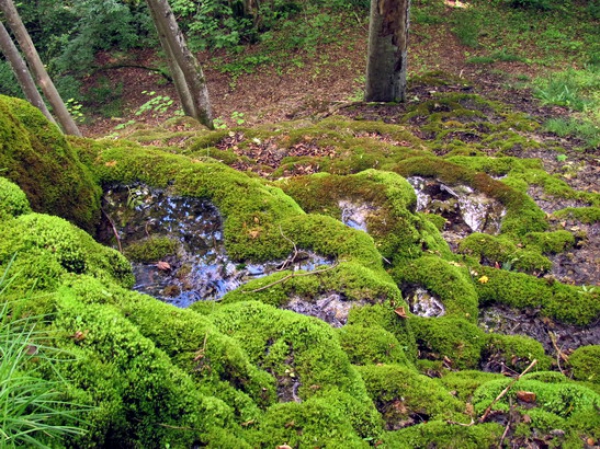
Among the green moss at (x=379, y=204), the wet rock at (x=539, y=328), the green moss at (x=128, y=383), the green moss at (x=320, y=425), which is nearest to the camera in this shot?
the green moss at (x=128, y=383)

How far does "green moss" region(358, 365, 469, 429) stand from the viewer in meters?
2.52

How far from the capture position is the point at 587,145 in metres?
8.36

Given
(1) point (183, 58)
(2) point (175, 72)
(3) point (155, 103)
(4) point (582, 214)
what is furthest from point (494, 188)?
(3) point (155, 103)

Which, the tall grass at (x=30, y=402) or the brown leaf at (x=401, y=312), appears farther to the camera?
the brown leaf at (x=401, y=312)

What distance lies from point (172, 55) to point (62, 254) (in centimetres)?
796

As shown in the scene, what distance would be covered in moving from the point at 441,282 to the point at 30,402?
11.7ft

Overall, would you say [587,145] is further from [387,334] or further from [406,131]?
[387,334]

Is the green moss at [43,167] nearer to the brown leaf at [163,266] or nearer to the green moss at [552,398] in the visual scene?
the brown leaf at [163,266]

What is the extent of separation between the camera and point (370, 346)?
2.96 metres

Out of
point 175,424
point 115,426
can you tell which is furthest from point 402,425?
point 115,426

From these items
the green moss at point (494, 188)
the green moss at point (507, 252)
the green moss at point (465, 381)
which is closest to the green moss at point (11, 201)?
the green moss at point (465, 381)

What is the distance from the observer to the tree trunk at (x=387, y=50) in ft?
30.4

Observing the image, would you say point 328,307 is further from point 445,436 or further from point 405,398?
point 445,436

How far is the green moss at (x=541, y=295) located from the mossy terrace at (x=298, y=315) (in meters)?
0.02
